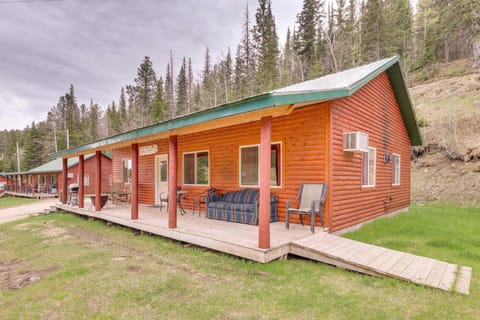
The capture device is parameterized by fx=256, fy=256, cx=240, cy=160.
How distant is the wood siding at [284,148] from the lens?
5.10 metres

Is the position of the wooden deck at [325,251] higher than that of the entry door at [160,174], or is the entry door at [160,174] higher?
the entry door at [160,174]

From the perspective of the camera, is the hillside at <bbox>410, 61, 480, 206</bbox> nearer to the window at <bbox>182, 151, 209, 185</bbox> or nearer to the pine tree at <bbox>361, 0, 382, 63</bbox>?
the pine tree at <bbox>361, 0, 382, 63</bbox>

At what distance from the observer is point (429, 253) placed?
14.0 feet

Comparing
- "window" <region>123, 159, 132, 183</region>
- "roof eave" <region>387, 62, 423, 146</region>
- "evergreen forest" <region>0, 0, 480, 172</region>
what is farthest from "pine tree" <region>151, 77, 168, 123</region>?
"roof eave" <region>387, 62, 423, 146</region>

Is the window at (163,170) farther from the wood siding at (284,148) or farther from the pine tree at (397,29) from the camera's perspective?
the pine tree at (397,29)

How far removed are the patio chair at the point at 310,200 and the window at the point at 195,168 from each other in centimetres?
310

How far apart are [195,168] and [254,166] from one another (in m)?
2.31

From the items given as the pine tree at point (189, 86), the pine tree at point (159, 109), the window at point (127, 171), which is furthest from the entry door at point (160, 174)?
the pine tree at point (189, 86)

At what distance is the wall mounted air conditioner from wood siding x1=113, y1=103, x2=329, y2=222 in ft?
2.25

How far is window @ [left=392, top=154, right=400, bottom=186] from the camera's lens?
8036mm

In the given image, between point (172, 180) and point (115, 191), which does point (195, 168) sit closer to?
point (172, 180)

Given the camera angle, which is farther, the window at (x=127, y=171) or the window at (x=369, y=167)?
the window at (x=127, y=171)

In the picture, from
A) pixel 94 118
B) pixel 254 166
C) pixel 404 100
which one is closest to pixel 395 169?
pixel 404 100

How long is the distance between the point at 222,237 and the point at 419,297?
2686 millimetres
